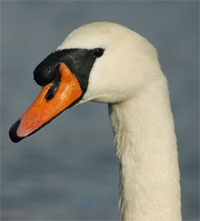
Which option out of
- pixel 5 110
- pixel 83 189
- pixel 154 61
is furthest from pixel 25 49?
pixel 154 61

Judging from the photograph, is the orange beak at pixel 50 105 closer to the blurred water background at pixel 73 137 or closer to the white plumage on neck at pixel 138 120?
the white plumage on neck at pixel 138 120

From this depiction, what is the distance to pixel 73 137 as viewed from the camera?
9.48m

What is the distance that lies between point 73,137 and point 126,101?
5.29 meters

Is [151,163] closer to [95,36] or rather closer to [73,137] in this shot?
[95,36]

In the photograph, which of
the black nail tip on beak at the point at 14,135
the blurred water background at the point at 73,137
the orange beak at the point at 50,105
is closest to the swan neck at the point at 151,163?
the orange beak at the point at 50,105

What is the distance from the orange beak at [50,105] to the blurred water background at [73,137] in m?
4.11

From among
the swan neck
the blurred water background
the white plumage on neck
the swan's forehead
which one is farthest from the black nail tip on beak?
the blurred water background

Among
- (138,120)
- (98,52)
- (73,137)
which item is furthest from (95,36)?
(73,137)

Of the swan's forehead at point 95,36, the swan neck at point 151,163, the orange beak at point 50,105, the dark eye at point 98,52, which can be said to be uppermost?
the swan's forehead at point 95,36

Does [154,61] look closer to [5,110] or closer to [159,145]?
[159,145]

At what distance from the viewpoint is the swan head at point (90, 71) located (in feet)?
13.2

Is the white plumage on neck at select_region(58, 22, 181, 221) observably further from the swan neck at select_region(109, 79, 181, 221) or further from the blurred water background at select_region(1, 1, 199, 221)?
the blurred water background at select_region(1, 1, 199, 221)

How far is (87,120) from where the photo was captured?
962cm

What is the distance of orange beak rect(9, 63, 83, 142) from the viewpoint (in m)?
4.03
